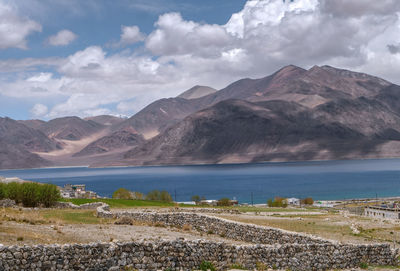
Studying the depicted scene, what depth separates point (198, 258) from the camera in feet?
57.2

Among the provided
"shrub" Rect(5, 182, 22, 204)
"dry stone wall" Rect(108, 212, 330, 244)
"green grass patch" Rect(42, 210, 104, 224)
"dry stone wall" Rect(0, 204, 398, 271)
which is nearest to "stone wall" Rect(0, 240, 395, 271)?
"dry stone wall" Rect(0, 204, 398, 271)

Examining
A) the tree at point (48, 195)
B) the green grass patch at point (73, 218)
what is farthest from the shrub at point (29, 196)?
Result: the green grass patch at point (73, 218)

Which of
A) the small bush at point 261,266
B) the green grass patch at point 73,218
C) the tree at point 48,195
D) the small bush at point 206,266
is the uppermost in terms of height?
the tree at point 48,195

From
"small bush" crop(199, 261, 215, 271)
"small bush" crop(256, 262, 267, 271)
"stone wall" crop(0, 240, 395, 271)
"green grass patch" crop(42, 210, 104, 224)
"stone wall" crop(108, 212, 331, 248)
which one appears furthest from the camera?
"green grass patch" crop(42, 210, 104, 224)

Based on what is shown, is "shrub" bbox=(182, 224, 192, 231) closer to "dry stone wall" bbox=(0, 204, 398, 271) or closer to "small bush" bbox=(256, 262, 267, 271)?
"dry stone wall" bbox=(0, 204, 398, 271)

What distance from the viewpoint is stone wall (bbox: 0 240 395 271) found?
1523cm

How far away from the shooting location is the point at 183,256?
17.2 metres

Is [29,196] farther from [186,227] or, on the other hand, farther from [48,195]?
[186,227]

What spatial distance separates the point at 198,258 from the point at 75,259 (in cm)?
457

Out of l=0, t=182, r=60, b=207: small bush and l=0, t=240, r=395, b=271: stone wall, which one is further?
l=0, t=182, r=60, b=207: small bush

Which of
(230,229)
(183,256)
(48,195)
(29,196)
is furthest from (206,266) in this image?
(48,195)

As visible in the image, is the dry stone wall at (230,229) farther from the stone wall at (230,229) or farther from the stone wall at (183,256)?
the stone wall at (183,256)

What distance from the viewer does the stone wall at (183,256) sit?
50.0 ft

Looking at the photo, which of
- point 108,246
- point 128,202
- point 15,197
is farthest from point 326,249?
point 128,202
